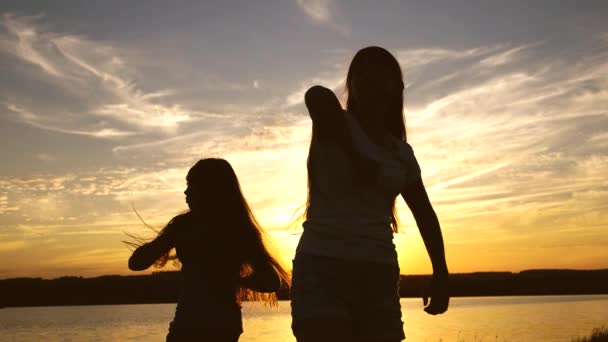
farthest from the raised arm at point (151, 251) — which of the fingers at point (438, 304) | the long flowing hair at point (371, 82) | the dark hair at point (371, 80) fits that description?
the fingers at point (438, 304)

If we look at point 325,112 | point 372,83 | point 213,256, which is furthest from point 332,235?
point 213,256

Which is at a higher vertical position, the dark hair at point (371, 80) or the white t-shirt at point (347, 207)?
the dark hair at point (371, 80)

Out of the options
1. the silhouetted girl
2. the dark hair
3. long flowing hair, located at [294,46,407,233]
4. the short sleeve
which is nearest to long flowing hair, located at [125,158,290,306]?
the silhouetted girl

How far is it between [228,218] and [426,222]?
1.31 meters

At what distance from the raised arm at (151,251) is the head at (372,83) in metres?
1.36

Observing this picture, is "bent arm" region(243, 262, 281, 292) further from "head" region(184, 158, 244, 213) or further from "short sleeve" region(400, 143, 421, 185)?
"short sleeve" region(400, 143, 421, 185)

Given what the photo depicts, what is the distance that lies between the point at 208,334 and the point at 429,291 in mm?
1347

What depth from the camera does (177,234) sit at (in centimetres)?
394

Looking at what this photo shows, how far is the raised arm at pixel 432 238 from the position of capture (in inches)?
131

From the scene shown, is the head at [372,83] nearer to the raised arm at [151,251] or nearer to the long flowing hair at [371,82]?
the long flowing hair at [371,82]

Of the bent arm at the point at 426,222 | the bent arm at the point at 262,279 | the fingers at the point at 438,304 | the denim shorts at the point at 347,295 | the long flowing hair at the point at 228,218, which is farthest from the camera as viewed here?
the bent arm at the point at 262,279

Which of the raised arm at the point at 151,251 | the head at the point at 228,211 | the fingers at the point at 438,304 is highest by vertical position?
the head at the point at 228,211

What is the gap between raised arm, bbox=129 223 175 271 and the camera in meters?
3.83

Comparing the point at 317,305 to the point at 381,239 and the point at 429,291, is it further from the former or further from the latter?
the point at 429,291
